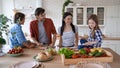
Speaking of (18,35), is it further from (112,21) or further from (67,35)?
(112,21)

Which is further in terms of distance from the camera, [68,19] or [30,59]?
[68,19]

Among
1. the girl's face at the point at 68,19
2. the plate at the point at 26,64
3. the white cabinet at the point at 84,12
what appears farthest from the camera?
the white cabinet at the point at 84,12

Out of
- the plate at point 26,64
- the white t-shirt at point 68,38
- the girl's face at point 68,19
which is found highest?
the girl's face at point 68,19

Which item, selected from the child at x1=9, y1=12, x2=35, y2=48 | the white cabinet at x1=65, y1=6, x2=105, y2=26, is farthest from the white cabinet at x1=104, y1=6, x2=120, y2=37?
the child at x1=9, y1=12, x2=35, y2=48

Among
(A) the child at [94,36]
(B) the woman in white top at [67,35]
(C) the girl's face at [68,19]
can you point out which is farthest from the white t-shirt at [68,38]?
(A) the child at [94,36]

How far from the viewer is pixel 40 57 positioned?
1986mm

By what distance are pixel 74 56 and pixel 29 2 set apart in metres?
3.23

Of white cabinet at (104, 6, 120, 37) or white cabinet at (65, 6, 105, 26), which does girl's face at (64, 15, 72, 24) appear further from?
white cabinet at (104, 6, 120, 37)

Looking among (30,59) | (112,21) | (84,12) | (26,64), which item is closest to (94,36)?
(30,59)

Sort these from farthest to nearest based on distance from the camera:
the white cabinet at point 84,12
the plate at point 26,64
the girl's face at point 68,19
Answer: the white cabinet at point 84,12, the girl's face at point 68,19, the plate at point 26,64

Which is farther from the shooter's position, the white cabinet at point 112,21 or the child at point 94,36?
the white cabinet at point 112,21

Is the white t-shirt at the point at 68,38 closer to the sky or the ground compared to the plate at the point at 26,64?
closer to the sky

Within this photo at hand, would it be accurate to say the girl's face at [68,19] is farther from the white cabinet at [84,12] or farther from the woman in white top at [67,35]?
the white cabinet at [84,12]

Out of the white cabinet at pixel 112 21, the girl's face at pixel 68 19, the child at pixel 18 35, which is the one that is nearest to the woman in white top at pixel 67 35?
the girl's face at pixel 68 19
